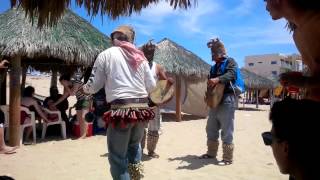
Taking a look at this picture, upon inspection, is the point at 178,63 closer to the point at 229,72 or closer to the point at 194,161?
the point at 194,161

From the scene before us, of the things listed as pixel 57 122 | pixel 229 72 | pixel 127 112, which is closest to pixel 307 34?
pixel 127 112

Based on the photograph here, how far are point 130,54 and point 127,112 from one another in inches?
21.5

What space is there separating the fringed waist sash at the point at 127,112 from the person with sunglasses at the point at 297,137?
1919mm

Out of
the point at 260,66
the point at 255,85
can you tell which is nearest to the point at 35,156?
the point at 255,85

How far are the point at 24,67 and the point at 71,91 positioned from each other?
4.19 meters

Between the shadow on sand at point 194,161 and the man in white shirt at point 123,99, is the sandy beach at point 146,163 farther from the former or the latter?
Answer: the man in white shirt at point 123,99

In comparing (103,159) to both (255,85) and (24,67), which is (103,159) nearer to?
(24,67)

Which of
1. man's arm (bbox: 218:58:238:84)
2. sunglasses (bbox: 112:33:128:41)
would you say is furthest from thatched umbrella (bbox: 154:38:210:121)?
sunglasses (bbox: 112:33:128:41)

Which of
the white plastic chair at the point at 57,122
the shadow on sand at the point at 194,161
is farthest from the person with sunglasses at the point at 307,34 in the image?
the white plastic chair at the point at 57,122

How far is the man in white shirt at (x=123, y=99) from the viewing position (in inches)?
131

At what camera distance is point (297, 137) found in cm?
146

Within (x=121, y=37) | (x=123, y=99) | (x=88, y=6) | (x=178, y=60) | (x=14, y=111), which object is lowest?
(x=14, y=111)

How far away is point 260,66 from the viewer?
6794 centimetres

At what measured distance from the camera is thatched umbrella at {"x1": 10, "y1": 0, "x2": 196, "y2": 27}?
417cm
